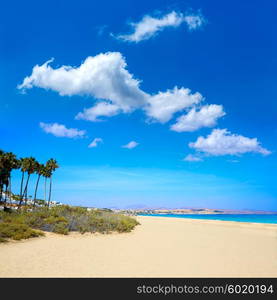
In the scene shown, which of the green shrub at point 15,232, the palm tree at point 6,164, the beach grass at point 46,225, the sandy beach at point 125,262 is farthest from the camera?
the palm tree at point 6,164

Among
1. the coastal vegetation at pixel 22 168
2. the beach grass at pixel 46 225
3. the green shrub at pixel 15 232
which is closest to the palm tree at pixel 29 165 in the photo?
the coastal vegetation at pixel 22 168

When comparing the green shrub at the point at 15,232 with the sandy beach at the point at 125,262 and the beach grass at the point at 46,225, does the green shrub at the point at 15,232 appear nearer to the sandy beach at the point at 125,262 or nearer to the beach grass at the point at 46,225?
the beach grass at the point at 46,225

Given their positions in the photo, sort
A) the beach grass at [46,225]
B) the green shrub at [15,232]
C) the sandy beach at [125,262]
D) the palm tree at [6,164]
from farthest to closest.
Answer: the palm tree at [6,164] → the beach grass at [46,225] → the green shrub at [15,232] → the sandy beach at [125,262]

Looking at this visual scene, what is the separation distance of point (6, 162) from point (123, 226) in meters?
34.9

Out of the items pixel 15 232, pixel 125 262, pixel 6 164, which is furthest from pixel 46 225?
pixel 6 164

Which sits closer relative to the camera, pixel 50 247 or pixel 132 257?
pixel 132 257

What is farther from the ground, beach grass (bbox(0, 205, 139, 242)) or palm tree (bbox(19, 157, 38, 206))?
palm tree (bbox(19, 157, 38, 206))

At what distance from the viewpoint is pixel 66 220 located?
75.9 feet

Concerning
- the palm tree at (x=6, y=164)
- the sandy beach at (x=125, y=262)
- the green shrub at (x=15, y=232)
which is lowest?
the sandy beach at (x=125, y=262)

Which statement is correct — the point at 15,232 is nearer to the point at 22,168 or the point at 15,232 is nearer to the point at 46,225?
the point at 46,225

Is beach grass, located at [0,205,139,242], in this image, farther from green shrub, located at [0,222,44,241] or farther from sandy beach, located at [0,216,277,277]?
sandy beach, located at [0,216,277,277]

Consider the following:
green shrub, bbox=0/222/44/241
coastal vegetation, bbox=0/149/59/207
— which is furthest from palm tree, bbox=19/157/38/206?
green shrub, bbox=0/222/44/241
